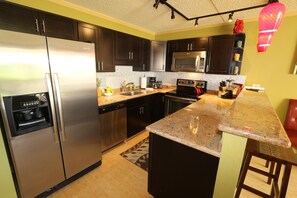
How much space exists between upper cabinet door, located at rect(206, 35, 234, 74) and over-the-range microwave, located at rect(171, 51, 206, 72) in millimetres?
154

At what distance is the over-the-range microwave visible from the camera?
3139 millimetres

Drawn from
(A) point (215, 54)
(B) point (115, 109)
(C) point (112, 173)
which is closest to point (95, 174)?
(C) point (112, 173)

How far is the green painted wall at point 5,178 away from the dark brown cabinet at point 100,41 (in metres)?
1.66

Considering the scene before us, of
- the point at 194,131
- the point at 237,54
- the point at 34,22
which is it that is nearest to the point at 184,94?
the point at 237,54

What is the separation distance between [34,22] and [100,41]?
37.0 inches

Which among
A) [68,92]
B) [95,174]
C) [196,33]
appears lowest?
[95,174]

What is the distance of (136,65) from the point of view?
11.0 feet

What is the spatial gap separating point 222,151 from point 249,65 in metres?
2.81

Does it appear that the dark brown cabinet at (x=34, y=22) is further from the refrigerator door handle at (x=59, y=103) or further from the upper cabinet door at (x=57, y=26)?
the refrigerator door handle at (x=59, y=103)

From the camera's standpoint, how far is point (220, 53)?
2918mm

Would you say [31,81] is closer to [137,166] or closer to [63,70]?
[63,70]

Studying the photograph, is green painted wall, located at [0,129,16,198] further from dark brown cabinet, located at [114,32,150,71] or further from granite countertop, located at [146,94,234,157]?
dark brown cabinet, located at [114,32,150,71]

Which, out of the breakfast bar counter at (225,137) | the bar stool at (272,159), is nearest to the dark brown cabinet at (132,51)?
the breakfast bar counter at (225,137)

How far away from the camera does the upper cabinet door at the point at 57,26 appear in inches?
71.6
